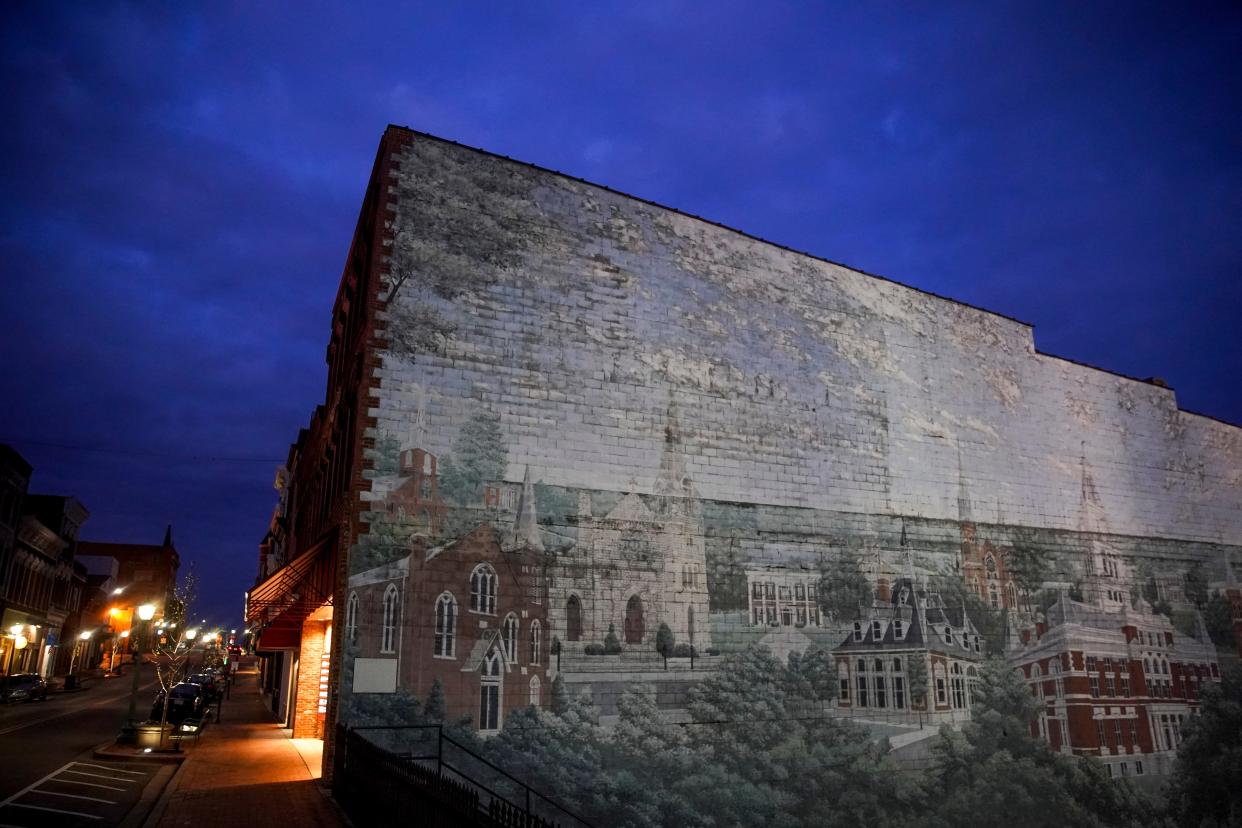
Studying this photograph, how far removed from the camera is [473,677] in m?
15.2

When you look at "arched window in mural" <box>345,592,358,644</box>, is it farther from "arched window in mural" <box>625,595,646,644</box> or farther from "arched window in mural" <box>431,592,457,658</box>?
"arched window in mural" <box>625,595,646,644</box>

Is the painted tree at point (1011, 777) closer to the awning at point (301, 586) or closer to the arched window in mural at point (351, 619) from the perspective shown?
the arched window in mural at point (351, 619)

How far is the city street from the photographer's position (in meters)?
12.9

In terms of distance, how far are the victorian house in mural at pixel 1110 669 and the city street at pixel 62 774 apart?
21917mm

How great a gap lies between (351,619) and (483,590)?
8.20 feet

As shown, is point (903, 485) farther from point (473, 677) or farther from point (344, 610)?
point (344, 610)

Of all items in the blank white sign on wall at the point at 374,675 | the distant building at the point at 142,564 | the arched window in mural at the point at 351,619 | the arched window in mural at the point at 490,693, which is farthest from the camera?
the distant building at the point at 142,564

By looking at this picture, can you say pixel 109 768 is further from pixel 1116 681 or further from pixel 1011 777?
pixel 1116 681

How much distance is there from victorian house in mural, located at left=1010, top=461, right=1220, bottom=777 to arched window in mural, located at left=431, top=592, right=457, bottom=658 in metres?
16.3

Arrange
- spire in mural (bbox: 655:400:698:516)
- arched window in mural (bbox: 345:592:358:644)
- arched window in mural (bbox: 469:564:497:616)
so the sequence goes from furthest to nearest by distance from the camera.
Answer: spire in mural (bbox: 655:400:698:516) < arched window in mural (bbox: 469:564:497:616) < arched window in mural (bbox: 345:592:358:644)

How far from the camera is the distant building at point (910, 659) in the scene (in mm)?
19750

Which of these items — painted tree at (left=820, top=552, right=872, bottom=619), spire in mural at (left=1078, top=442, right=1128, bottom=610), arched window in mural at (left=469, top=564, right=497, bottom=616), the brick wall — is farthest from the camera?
spire in mural at (left=1078, top=442, right=1128, bottom=610)

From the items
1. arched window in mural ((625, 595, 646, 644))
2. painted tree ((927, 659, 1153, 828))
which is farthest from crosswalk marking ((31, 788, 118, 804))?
painted tree ((927, 659, 1153, 828))

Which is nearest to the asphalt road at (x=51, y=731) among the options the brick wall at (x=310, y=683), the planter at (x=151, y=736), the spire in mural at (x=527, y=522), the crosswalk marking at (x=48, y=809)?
the crosswalk marking at (x=48, y=809)
